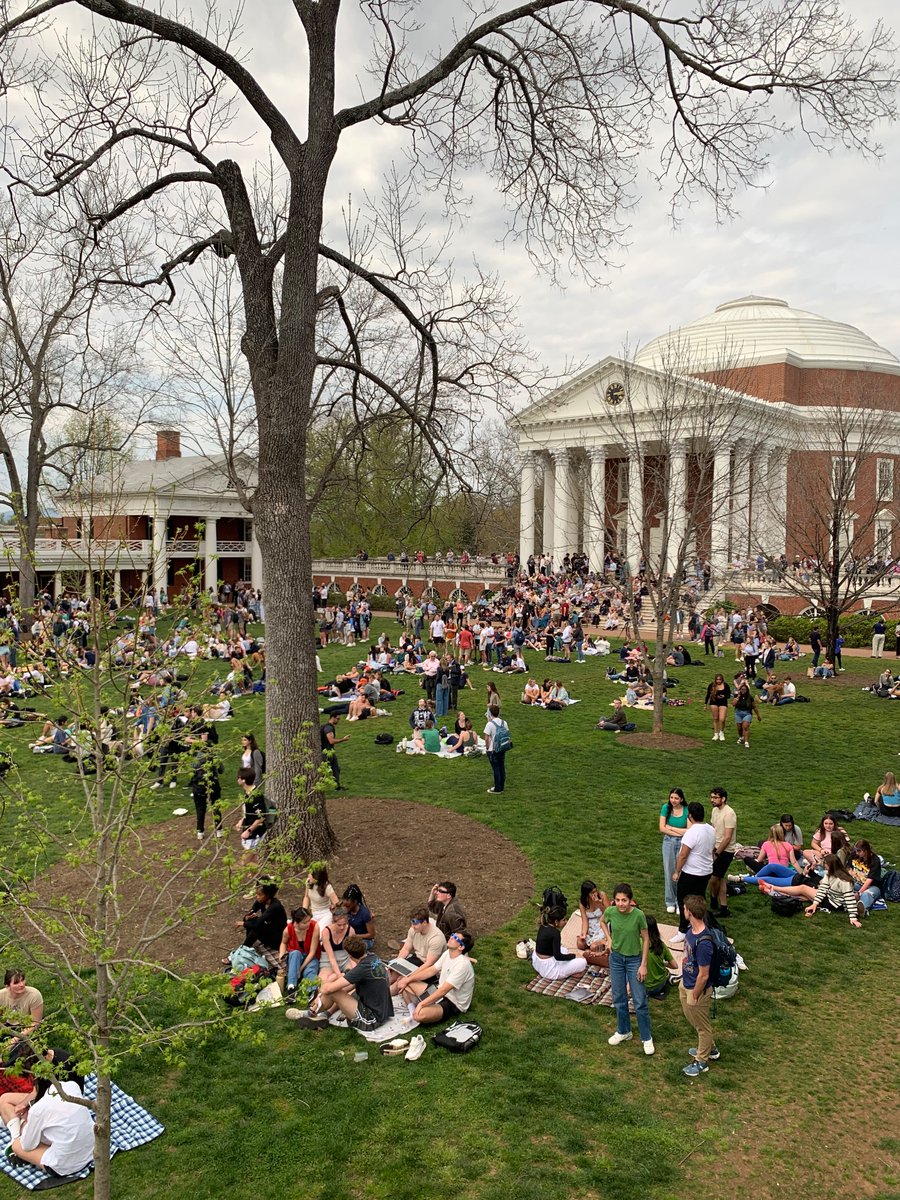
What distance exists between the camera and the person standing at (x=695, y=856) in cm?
814

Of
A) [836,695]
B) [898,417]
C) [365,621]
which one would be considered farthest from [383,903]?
[898,417]

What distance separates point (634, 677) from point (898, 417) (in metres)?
26.1

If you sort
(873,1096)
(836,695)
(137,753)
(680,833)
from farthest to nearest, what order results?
(836,695) < (680,833) < (873,1096) < (137,753)

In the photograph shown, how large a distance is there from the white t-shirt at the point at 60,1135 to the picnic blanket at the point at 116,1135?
0.07 metres

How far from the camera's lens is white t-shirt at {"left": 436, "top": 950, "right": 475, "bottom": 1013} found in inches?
282

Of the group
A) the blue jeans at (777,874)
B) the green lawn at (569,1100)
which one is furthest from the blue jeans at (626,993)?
the blue jeans at (777,874)

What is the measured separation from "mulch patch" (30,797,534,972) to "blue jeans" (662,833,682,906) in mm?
1519

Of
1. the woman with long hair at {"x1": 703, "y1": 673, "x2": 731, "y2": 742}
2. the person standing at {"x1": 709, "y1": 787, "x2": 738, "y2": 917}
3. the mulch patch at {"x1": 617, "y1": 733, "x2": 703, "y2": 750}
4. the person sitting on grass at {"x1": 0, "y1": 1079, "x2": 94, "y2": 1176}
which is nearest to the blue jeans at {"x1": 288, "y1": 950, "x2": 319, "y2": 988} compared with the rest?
the person sitting on grass at {"x1": 0, "y1": 1079, "x2": 94, "y2": 1176}

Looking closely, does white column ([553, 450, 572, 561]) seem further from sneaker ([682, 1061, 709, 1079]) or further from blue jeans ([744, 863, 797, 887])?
sneaker ([682, 1061, 709, 1079])

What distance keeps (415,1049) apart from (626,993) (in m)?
1.71

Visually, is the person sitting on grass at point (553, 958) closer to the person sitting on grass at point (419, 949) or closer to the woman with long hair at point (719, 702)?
the person sitting on grass at point (419, 949)

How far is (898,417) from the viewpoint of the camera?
40062 millimetres

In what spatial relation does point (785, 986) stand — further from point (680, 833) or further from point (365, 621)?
point (365, 621)

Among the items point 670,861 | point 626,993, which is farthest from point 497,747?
point 626,993
